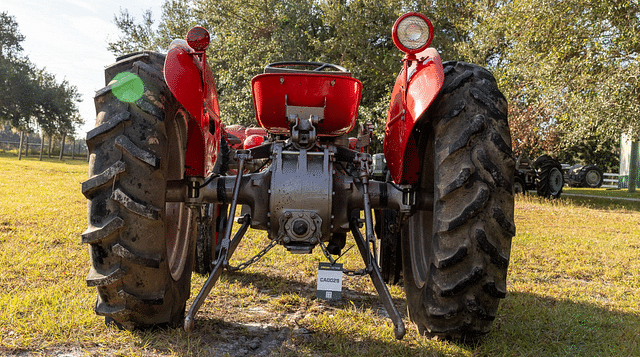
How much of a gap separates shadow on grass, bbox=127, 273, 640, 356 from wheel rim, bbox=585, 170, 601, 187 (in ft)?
76.0

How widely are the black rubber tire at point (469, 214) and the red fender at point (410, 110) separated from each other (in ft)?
0.53

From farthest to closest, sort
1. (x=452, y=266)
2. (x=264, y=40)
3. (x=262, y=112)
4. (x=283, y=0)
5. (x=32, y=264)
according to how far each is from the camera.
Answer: (x=283, y=0) → (x=264, y=40) → (x=32, y=264) → (x=262, y=112) → (x=452, y=266)

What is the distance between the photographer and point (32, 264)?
423 centimetres

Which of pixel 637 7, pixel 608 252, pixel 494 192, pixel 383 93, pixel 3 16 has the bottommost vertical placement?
pixel 608 252

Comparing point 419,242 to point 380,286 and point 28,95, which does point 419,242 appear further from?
point 28,95

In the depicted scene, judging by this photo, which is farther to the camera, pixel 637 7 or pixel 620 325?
pixel 637 7

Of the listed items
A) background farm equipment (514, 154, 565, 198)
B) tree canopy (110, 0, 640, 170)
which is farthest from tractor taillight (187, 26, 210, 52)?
background farm equipment (514, 154, 565, 198)

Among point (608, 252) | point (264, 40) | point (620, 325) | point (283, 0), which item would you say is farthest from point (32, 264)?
point (283, 0)

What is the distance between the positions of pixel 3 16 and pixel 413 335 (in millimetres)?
42745

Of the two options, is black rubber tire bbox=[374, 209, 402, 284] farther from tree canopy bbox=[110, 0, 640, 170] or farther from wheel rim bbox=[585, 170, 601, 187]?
wheel rim bbox=[585, 170, 601, 187]

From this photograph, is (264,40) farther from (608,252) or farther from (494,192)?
(494,192)

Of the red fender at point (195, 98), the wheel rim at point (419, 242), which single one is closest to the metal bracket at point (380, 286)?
the wheel rim at point (419, 242)

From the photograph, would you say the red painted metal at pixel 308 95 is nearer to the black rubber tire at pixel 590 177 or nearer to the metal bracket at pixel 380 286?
the metal bracket at pixel 380 286

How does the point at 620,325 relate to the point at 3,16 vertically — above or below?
below
